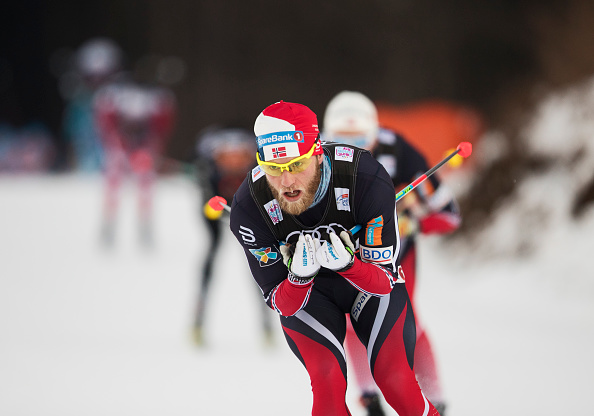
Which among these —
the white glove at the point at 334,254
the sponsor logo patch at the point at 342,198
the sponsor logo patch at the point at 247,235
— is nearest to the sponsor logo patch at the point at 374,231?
the sponsor logo patch at the point at 342,198

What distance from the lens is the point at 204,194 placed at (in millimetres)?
6164

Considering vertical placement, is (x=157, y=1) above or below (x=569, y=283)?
above

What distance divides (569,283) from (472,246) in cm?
176

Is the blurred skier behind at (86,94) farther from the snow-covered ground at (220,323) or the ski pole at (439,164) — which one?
the ski pole at (439,164)

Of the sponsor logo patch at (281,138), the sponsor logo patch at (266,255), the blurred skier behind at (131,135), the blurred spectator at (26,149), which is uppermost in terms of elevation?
the blurred spectator at (26,149)

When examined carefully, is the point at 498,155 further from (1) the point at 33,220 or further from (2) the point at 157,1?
(2) the point at 157,1

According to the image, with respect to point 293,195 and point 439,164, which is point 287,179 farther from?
point 439,164

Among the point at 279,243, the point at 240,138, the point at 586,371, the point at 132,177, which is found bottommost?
the point at 586,371

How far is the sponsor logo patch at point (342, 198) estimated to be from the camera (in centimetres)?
276

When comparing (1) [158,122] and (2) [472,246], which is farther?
(1) [158,122]

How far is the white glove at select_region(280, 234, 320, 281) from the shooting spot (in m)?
2.59

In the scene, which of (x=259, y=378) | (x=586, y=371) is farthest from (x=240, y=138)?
(x=586, y=371)

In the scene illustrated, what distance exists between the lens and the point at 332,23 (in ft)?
46.4

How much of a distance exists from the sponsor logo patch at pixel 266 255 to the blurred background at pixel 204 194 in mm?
2032
